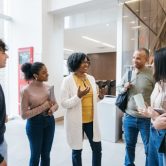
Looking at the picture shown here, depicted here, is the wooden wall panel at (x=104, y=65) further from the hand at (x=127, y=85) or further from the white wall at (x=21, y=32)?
the hand at (x=127, y=85)

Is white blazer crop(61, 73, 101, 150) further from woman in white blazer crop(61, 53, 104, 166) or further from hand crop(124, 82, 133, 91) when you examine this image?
hand crop(124, 82, 133, 91)

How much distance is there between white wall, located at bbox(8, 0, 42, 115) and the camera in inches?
184

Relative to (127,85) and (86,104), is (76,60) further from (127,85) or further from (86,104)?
(127,85)

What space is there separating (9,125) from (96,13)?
10.7 feet

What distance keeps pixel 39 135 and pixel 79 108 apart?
44cm

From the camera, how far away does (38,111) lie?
187 cm

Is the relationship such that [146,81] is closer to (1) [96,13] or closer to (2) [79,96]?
(2) [79,96]

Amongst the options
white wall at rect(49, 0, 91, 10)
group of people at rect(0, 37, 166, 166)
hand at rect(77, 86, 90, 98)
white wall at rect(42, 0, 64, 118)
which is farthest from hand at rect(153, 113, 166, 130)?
white wall at rect(42, 0, 64, 118)

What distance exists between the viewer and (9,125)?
184 inches

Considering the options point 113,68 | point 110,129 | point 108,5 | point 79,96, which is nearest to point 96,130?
point 79,96

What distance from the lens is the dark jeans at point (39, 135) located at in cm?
186

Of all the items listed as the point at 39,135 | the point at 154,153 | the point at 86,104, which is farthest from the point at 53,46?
the point at 154,153

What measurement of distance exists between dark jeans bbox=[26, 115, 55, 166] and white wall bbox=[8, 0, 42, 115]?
3007 mm

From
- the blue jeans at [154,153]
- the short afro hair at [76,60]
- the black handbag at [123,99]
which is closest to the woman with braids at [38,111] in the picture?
the short afro hair at [76,60]
